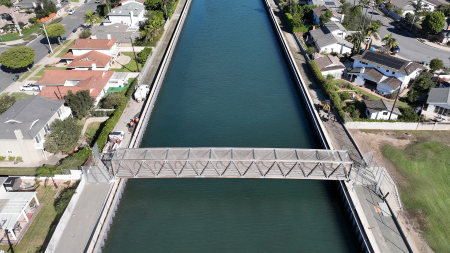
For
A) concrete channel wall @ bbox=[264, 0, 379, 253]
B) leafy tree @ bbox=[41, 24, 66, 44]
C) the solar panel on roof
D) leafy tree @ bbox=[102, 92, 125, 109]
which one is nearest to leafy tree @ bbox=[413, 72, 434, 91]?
the solar panel on roof

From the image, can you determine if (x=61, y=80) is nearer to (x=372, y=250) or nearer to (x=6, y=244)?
(x=6, y=244)

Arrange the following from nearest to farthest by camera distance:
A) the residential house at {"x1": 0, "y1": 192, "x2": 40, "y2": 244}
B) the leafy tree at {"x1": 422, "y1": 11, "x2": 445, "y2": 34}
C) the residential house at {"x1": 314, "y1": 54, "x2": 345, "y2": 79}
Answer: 1. the residential house at {"x1": 0, "y1": 192, "x2": 40, "y2": 244}
2. the residential house at {"x1": 314, "y1": 54, "x2": 345, "y2": 79}
3. the leafy tree at {"x1": 422, "y1": 11, "x2": 445, "y2": 34}

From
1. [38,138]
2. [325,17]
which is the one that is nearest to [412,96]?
[325,17]

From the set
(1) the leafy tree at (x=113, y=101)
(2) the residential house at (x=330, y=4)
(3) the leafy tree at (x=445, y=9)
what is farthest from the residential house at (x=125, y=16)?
(3) the leafy tree at (x=445, y=9)

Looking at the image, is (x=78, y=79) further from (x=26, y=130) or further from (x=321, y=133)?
(x=321, y=133)

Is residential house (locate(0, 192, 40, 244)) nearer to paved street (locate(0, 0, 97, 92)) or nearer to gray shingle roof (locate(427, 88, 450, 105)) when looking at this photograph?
paved street (locate(0, 0, 97, 92))

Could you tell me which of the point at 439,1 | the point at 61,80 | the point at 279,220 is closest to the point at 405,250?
the point at 279,220

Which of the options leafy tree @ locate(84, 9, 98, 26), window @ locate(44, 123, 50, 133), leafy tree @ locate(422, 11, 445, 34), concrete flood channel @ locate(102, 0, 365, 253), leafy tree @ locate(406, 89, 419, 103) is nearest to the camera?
concrete flood channel @ locate(102, 0, 365, 253)
